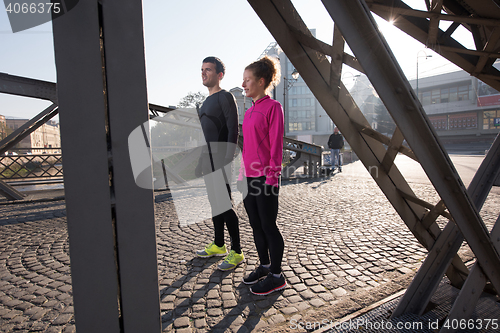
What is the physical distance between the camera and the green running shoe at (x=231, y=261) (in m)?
2.69

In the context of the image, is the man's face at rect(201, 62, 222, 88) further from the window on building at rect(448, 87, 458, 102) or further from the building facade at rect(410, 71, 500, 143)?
the window on building at rect(448, 87, 458, 102)

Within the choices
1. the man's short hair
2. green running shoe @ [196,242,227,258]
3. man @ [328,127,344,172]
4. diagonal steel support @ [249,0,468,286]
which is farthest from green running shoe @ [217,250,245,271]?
man @ [328,127,344,172]

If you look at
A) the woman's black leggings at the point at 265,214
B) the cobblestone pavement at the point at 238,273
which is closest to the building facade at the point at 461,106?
the cobblestone pavement at the point at 238,273

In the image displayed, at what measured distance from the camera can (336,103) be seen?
1.81m

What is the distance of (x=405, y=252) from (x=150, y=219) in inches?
125

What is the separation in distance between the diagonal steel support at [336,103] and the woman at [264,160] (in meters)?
0.40

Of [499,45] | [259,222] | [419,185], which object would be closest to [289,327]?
[259,222]

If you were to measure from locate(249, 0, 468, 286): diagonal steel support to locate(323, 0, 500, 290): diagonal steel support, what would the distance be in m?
0.42

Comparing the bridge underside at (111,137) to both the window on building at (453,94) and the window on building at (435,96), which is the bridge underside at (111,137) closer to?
the window on building at (453,94)

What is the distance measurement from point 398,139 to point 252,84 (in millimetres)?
1182

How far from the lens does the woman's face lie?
220cm

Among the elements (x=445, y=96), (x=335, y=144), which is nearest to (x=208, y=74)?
(x=335, y=144)

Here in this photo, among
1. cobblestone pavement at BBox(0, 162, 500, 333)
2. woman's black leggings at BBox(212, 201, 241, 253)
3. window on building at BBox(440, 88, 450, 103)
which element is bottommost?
cobblestone pavement at BBox(0, 162, 500, 333)

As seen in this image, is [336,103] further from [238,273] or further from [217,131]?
[238,273]
